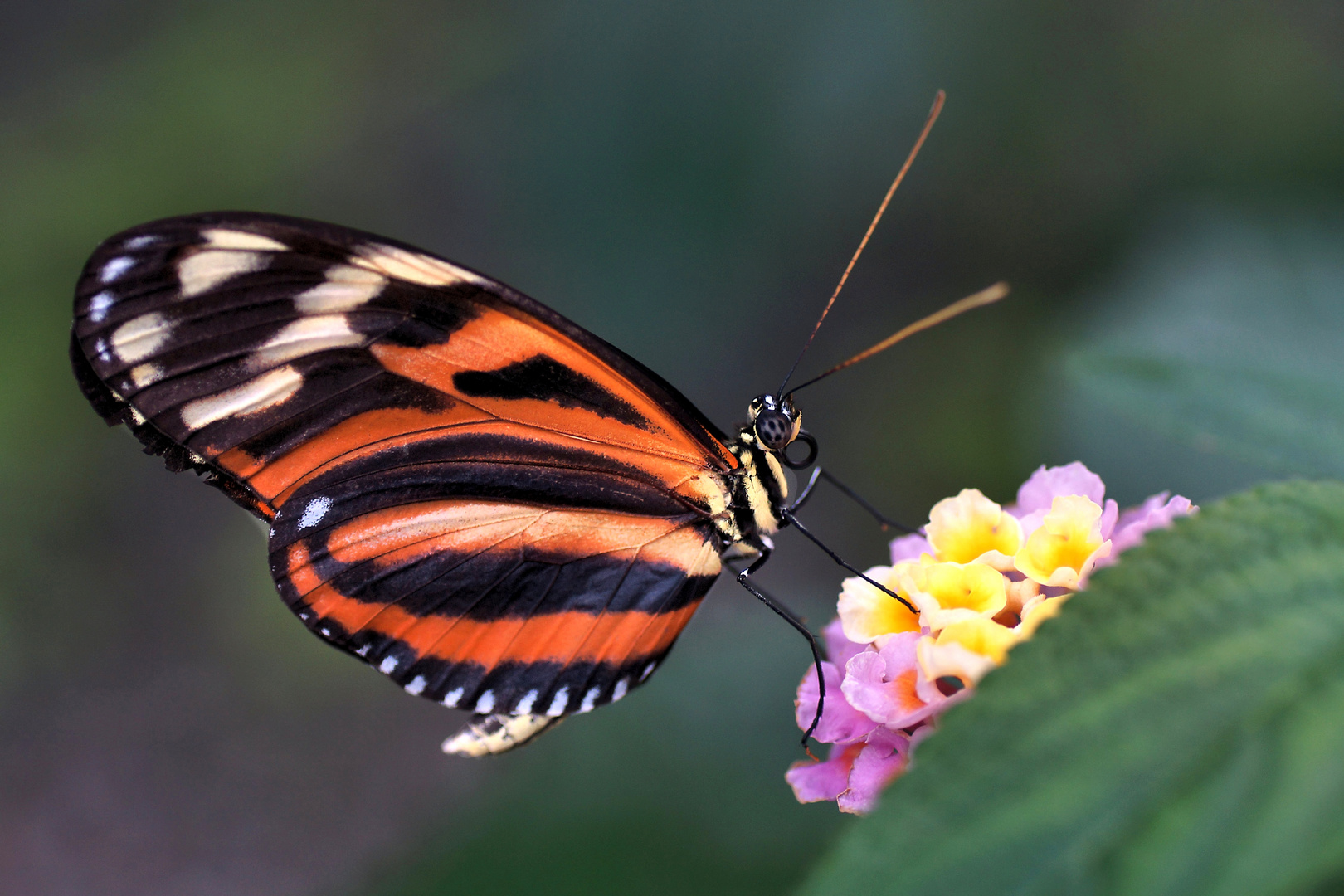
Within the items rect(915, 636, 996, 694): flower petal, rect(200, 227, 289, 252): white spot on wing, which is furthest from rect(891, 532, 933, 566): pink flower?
rect(200, 227, 289, 252): white spot on wing

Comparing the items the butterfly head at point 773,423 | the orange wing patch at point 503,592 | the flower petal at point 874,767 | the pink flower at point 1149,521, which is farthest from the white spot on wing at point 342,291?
the pink flower at point 1149,521

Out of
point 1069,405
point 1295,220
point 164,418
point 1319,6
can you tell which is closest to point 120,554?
point 164,418

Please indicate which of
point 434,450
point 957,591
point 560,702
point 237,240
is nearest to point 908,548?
point 957,591

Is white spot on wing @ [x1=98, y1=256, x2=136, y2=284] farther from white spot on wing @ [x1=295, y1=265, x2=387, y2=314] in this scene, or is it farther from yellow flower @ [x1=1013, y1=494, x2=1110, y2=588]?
yellow flower @ [x1=1013, y1=494, x2=1110, y2=588]

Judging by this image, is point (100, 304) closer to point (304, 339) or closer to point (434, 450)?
point (304, 339)

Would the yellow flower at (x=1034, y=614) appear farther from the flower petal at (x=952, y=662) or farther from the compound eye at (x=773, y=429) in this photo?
the compound eye at (x=773, y=429)

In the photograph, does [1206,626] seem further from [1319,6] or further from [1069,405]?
[1319,6]
